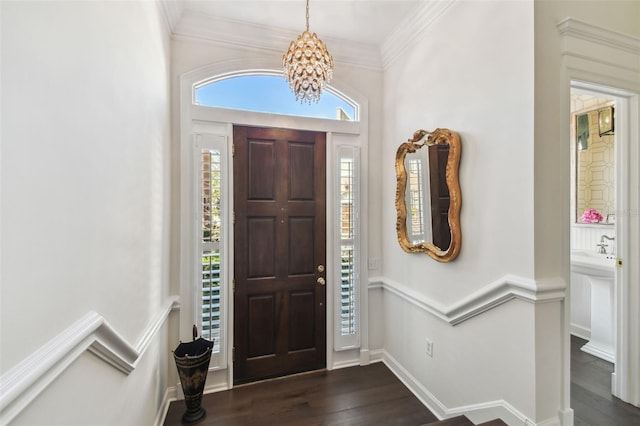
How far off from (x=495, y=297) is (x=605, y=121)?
9.27 feet

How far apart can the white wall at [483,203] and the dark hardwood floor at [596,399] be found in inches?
30.0

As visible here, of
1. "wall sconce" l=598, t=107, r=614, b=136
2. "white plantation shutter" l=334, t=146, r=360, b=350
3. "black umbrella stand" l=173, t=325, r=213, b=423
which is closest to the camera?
"black umbrella stand" l=173, t=325, r=213, b=423

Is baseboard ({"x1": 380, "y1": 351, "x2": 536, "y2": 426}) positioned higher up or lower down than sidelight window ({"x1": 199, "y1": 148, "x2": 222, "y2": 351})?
lower down

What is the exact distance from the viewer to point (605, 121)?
9.71ft

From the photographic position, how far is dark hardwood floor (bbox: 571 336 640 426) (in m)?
1.82

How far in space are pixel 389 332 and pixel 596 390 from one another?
1.59m

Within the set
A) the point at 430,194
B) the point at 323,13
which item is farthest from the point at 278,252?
the point at 323,13

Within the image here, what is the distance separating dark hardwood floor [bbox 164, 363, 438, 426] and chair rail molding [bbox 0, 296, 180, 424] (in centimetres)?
114

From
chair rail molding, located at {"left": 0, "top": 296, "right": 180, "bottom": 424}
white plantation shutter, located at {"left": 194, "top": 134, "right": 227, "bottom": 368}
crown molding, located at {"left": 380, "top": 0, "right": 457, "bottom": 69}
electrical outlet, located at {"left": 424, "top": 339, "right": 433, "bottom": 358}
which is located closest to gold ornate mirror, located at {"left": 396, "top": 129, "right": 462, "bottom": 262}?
electrical outlet, located at {"left": 424, "top": 339, "right": 433, "bottom": 358}

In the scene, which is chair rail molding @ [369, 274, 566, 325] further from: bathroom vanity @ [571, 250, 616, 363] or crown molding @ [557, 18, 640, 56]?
bathroom vanity @ [571, 250, 616, 363]

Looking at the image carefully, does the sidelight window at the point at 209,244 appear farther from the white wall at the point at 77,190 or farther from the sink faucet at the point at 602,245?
the sink faucet at the point at 602,245

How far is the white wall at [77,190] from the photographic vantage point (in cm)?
70

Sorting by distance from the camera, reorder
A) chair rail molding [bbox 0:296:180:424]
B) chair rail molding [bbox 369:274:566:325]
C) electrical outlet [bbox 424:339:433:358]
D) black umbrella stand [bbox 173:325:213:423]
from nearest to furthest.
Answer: chair rail molding [bbox 0:296:180:424]
chair rail molding [bbox 369:274:566:325]
black umbrella stand [bbox 173:325:213:423]
electrical outlet [bbox 424:339:433:358]

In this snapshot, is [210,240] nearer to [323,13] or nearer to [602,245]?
[323,13]
